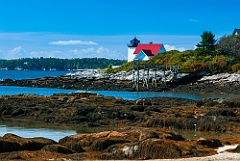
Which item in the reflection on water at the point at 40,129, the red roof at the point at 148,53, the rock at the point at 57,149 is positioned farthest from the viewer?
the red roof at the point at 148,53

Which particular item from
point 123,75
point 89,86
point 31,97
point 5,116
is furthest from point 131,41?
point 5,116

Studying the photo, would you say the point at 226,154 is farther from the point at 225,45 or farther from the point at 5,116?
the point at 225,45

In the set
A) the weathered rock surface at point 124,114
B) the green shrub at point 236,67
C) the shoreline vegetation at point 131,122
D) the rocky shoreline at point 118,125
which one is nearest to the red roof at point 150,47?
the green shrub at point 236,67

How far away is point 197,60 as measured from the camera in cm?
7806

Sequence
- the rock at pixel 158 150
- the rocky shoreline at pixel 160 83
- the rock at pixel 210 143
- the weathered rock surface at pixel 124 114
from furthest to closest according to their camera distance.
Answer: the rocky shoreline at pixel 160 83, the weathered rock surface at pixel 124 114, the rock at pixel 210 143, the rock at pixel 158 150

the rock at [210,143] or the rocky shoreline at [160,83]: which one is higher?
the rocky shoreline at [160,83]

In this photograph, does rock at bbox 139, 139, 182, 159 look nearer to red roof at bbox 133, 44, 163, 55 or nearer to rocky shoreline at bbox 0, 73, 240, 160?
rocky shoreline at bbox 0, 73, 240, 160

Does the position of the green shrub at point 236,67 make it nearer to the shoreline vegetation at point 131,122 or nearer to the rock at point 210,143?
the shoreline vegetation at point 131,122

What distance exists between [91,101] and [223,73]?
40.6 m

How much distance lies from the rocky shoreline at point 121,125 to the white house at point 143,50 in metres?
62.6

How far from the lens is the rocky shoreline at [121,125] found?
15.3 m

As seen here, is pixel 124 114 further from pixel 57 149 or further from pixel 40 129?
pixel 57 149

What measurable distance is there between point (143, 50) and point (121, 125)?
253ft

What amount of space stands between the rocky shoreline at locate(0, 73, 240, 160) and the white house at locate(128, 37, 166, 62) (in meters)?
62.6
